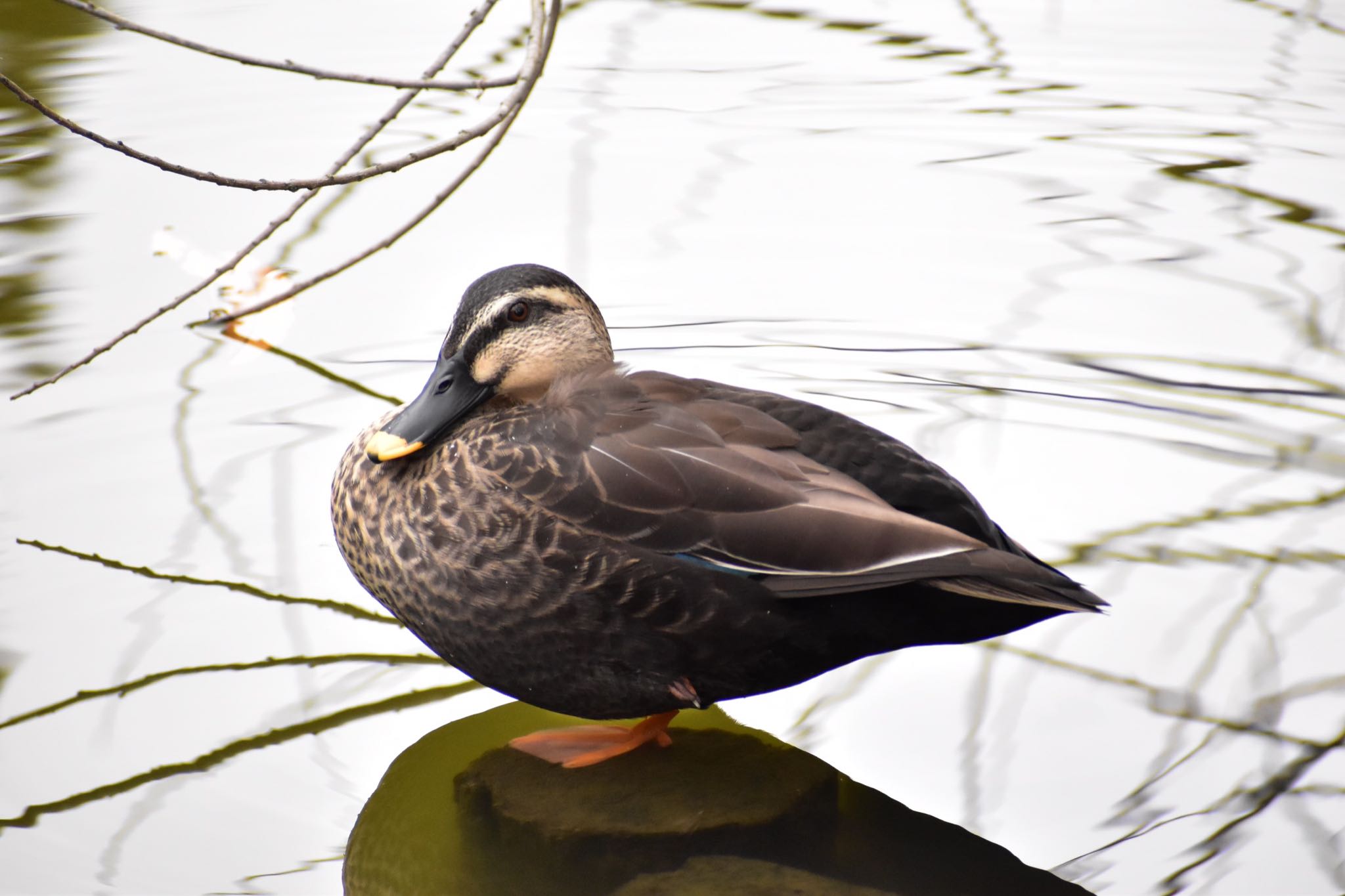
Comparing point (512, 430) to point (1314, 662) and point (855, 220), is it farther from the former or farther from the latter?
point (855, 220)

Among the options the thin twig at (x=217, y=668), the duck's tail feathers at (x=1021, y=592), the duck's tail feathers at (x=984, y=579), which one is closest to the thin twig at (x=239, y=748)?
the thin twig at (x=217, y=668)

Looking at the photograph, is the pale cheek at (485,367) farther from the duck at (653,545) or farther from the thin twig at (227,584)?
the thin twig at (227,584)

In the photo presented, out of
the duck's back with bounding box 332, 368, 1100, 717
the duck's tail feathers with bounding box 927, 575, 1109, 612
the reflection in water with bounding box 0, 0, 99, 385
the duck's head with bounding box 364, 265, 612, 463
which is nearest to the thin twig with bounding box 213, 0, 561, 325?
the duck's head with bounding box 364, 265, 612, 463

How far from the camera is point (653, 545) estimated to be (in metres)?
2.38

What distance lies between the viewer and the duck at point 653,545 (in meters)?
2.32

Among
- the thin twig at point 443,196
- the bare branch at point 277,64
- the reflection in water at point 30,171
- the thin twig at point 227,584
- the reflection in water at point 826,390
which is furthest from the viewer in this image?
the reflection in water at point 30,171

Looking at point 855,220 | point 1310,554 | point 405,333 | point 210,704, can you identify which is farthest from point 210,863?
point 855,220

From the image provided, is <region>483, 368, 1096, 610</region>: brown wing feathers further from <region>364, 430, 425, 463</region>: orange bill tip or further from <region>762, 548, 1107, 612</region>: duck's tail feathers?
<region>364, 430, 425, 463</region>: orange bill tip

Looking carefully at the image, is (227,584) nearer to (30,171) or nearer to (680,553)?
(680,553)

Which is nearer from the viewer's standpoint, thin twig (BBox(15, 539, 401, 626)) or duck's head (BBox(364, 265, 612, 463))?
duck's head (BBox(364, 265, 612, 463))

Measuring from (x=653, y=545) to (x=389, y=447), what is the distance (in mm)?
578

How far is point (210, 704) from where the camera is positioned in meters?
2.77

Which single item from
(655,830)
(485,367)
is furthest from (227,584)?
(655,830)

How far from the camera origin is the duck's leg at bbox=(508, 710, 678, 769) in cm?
268
